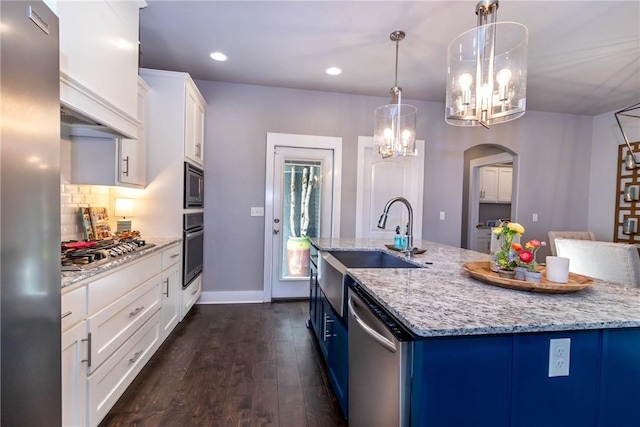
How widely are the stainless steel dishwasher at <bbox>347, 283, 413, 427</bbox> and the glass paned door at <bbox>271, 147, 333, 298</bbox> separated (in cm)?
238

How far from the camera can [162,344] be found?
96.3 inches

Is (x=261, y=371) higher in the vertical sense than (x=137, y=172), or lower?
lower

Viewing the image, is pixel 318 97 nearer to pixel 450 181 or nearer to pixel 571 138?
pixel 450 181

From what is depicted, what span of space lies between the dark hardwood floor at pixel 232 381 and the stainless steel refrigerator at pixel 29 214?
2.56 ft

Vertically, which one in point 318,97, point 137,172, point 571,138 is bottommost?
point 137,172

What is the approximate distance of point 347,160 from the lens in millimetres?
3848

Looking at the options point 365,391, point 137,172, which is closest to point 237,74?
point 137,172

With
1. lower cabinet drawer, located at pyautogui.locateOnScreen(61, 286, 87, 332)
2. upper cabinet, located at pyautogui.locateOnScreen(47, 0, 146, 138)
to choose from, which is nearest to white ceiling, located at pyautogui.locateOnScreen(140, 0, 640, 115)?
upper cabinet, located at pyautogui.locateOnScreen(47, 0, 146, 138)

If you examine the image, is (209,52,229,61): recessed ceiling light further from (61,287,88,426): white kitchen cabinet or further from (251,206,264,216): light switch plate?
(61,287,88,426): white kitchen cabinet

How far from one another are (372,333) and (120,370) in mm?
1584

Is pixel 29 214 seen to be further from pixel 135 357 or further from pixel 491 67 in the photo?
pixel 491 67

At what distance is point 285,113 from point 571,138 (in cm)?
419

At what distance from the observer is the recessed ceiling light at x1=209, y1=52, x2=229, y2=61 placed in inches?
113

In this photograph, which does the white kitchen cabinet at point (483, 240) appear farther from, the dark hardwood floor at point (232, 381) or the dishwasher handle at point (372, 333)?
the dishwasher handle at point (372, 333)
